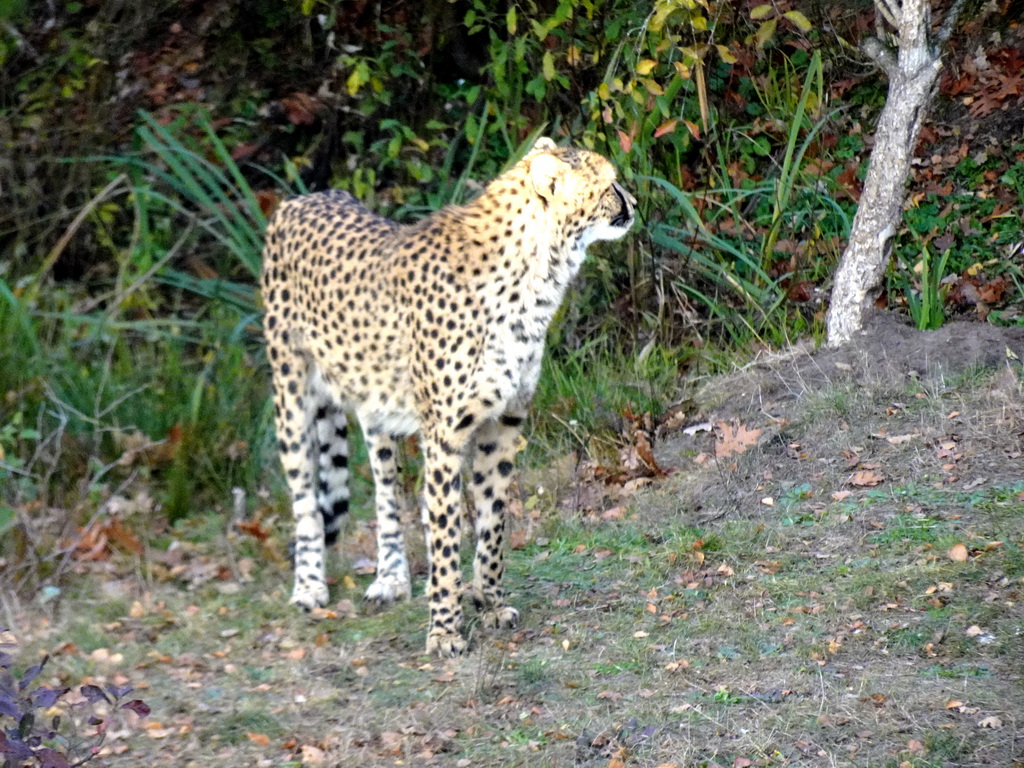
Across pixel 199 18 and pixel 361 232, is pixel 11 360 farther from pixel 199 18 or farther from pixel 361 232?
pixel 199 18

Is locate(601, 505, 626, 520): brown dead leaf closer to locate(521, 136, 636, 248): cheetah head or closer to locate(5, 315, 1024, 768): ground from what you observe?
locate(5, 315, 1024, 768): ground

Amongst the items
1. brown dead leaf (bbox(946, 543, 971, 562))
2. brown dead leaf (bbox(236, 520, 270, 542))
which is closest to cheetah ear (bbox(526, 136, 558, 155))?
brown dead leaf (bbox(946, 543, 971, 562))

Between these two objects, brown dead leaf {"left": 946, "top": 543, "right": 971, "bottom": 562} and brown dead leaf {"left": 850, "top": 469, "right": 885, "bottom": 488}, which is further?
brown dead leaf {"left": 850, "top": 469, "right": 885, "bottom": 488}

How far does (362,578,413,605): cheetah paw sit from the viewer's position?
17.9ft

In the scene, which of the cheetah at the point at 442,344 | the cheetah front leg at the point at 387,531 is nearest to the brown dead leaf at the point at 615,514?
the cheetah at the point at 442,344

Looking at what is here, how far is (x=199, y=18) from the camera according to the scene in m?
8.63

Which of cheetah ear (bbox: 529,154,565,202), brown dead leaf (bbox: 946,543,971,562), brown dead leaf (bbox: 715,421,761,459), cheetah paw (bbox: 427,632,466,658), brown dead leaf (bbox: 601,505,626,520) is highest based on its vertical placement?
cheetah ear (bbox: 529,154,565,202)

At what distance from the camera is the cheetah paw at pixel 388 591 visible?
17.9ft

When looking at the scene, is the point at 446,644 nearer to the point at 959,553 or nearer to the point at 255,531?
the point at 255,531

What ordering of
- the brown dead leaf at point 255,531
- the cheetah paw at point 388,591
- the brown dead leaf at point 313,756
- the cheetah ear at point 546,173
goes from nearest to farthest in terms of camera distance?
the brown dead leaf at point 313,756, the cheetah ear at point 546,173, the cheetah paw at point 388,591, the brown dead leaf at point 255,531

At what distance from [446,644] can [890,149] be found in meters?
2.90

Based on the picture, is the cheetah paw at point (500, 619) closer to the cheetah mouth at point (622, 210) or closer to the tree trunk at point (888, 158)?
the cheetah mouth at point (622, 210)

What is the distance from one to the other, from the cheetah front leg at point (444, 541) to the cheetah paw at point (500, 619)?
0.47ft

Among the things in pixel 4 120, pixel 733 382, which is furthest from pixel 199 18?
pixel 733 382
